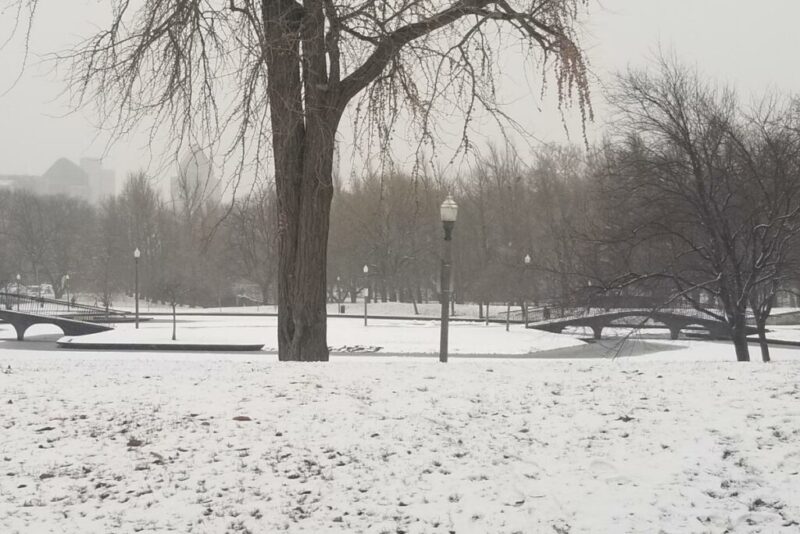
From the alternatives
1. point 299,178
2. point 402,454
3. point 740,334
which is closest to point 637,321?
point 740,334

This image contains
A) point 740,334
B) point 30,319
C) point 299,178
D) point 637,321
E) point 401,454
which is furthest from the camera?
point 30,319

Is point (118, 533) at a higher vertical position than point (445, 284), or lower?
lower

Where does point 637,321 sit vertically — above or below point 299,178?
below

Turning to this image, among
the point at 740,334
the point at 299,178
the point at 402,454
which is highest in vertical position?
the point at 299,178

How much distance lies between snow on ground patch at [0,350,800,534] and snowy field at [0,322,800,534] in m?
0.02

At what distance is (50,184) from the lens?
147 meters

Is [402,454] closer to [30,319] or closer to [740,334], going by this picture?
[740,334]

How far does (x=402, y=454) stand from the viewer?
5156mm

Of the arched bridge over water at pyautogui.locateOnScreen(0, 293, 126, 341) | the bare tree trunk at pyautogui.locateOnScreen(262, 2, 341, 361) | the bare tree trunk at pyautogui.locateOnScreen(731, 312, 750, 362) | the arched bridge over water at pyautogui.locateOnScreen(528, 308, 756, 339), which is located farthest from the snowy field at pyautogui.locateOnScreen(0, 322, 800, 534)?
the arched bridge over water at pyautogui.locateOnScreen(0, 293, 126, 341)

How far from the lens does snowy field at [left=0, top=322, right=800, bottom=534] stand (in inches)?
169

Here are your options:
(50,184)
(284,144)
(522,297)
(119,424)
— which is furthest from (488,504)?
(50,184)

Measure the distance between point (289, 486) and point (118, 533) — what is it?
3.49 ft

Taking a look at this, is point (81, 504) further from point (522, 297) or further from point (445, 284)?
point (522, 297)

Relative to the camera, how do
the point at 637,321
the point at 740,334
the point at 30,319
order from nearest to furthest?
the point at 740,334 < the point at 637,321 < the point at 30,319
